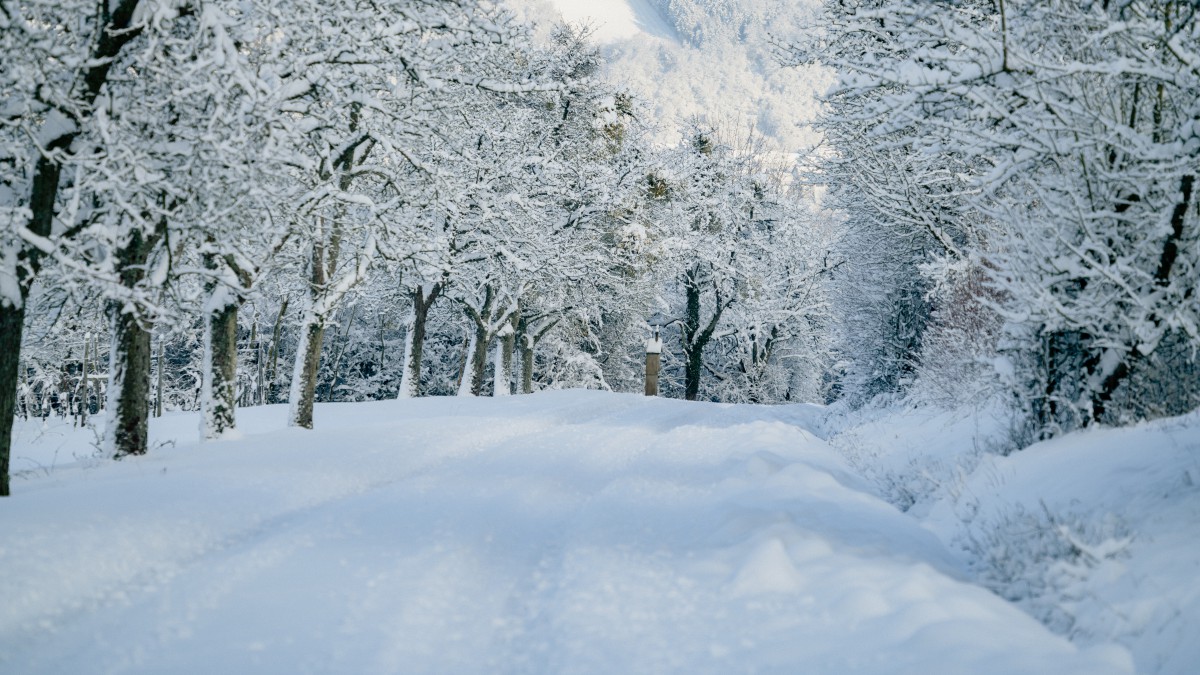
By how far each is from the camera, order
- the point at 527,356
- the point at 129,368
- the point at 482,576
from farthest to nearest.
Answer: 1. the point at 527,356
2. the point at 129,368
3. the point at 482,576

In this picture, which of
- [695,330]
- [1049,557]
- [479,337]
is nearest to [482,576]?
[1049,557]

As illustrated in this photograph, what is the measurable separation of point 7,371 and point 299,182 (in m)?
4.92

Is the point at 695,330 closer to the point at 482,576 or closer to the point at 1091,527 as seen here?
the point at 1091,527

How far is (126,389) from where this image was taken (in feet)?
26.5

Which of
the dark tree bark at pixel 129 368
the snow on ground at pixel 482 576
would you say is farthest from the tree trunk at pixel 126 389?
the snow on ground at pixel 482 576

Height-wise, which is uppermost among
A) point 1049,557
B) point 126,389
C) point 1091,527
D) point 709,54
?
point 709,54

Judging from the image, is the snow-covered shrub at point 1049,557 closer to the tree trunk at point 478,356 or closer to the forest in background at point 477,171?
the forest in background at point 477,171

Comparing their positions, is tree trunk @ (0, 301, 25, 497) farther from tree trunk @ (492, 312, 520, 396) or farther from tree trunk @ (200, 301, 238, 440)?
tree trunk @ (492, 312, 520, 396)

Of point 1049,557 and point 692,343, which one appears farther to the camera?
point 692,343

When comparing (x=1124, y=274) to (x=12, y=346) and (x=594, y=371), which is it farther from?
(x=594, y=371)

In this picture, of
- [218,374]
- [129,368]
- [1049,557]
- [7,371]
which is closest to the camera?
[1049,557]

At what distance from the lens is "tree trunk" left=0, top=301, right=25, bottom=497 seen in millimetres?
5863

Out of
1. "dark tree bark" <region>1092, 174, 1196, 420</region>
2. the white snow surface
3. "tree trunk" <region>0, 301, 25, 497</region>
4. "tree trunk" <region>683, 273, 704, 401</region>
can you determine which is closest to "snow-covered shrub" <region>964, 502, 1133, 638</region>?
"dark tree bark" <region>1092, 174, 1196, 420</region>

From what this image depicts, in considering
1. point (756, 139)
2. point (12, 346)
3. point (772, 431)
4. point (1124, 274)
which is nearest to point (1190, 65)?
point (1124, 274)
